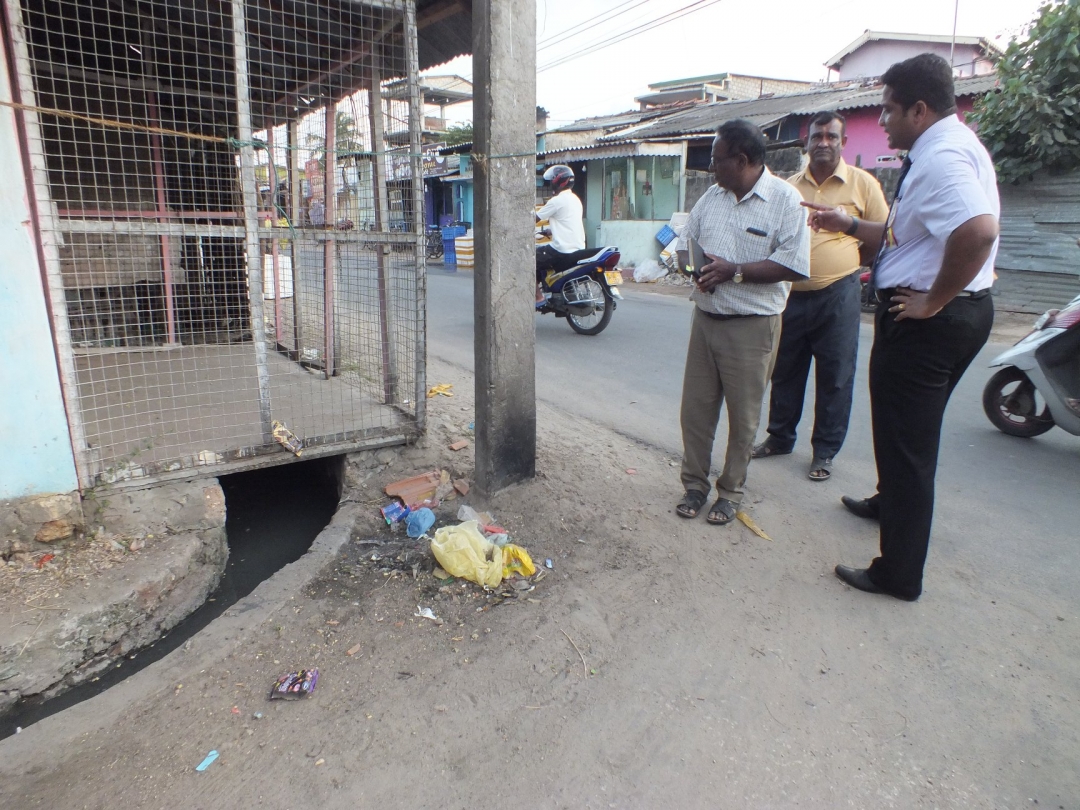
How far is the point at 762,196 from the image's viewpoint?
9.85 feet

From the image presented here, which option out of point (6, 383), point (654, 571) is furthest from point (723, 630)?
point (6, 383)

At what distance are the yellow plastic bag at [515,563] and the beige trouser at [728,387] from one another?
976mm

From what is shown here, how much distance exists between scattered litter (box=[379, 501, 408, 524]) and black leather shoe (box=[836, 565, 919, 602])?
6.74ft

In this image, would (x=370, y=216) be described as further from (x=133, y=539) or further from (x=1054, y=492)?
(x=1054, y=492)

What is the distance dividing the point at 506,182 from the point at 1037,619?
2795 millimetres

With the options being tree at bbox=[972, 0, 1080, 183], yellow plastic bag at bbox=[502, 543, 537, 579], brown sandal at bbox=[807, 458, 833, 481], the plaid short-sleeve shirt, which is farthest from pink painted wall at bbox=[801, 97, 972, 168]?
yellow plastic bag at bbox=[502, 543, 537, 579]

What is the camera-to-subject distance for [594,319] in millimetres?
8164

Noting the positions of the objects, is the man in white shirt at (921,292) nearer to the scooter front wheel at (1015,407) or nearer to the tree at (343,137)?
the scooter front wheel at (1015,407)

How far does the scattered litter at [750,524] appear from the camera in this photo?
3238 millimetres

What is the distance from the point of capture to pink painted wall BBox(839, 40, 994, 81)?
23750 millimetres

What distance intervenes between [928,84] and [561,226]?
566cm

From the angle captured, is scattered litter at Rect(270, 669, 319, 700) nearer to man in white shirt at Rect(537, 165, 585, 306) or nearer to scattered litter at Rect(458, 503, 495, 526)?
scattered litter at Rect(458, 503, 495, 526)

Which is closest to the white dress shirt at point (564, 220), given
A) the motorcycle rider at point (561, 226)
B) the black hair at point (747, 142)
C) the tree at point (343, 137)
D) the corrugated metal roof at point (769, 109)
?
the motorcycle rider at point (561, 226)

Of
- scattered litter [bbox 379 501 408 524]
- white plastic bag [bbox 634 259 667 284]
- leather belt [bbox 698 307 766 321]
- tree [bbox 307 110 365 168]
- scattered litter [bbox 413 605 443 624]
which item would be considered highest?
tree [bbox 307 110 365 168]
